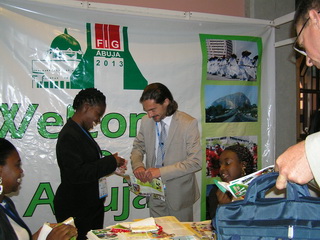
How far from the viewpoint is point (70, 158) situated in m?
2.35

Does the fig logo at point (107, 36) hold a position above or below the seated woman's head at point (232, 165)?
above

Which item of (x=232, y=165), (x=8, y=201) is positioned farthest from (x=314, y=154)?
(x=8, y=201)

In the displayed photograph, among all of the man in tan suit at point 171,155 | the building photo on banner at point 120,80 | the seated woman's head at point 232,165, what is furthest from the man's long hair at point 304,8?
the building photo on banner at point 120,80

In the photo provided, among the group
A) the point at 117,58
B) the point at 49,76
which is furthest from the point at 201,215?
the point at 49,76

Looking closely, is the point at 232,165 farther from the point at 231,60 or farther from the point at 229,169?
the point at 231,60

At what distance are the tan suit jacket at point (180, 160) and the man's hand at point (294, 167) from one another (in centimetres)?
171

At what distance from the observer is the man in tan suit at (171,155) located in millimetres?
2559

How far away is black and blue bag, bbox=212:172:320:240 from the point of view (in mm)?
823

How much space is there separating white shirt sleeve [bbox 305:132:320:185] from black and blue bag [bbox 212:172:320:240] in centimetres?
9

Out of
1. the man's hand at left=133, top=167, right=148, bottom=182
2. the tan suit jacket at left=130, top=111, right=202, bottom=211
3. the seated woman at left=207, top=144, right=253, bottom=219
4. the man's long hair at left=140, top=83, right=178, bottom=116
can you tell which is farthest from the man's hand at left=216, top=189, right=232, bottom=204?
the man's long hair at left=140, top=83, right=178, bottom=116

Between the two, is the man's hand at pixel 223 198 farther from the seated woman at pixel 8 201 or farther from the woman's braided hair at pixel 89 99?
the woman's braided hair at pixel 89 99

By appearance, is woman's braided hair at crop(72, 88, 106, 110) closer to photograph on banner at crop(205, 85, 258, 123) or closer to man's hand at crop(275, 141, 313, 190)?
photograph on banner at crop(205, 85, 258, 123)

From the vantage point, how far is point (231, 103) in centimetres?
366

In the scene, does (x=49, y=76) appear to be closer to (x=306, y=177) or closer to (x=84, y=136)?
(x=84, y=136)
